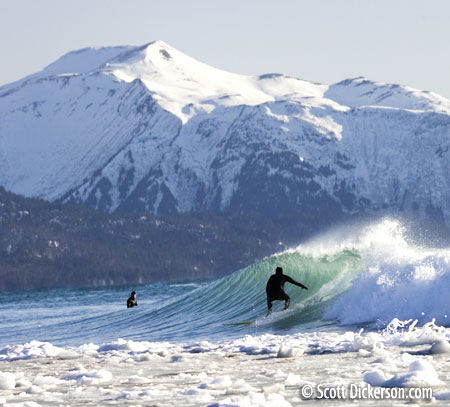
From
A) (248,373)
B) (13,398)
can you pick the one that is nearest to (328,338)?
(248,373)

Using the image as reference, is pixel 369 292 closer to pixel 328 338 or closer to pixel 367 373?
pixel 328 338

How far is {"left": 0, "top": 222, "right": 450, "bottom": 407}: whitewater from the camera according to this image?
1834 cm

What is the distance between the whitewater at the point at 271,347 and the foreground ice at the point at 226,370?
0.11ft

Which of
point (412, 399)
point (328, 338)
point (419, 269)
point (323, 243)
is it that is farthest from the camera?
point (323, 243)

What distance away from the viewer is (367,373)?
60.8ft

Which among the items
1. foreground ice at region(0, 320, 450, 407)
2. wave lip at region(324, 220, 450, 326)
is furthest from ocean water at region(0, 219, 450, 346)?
foreground ice at region(0, 320, 450, 407)

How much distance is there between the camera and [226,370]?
2242cm

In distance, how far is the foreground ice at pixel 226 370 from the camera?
17.8 metres

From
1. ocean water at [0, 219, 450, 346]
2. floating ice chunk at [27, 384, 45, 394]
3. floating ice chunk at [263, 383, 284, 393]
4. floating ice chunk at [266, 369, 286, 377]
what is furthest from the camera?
ocean water at [0, 219, 450, 346]

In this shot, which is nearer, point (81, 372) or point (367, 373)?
point (367, 373)

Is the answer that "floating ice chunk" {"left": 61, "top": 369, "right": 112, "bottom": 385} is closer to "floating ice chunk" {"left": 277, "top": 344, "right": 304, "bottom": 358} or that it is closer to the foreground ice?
the foreground ice

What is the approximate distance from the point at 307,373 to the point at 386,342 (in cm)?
522

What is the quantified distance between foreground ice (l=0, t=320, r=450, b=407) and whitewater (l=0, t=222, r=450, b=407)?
1.3 inches

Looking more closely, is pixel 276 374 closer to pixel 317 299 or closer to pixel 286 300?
pixel 286 300
